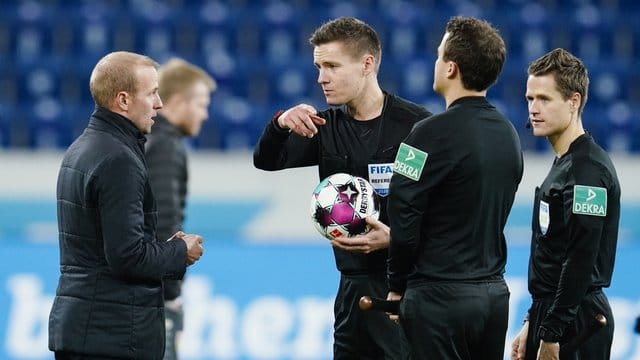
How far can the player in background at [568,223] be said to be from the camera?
3.99 meters

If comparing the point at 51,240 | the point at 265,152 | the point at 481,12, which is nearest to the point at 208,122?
the point at 481,12

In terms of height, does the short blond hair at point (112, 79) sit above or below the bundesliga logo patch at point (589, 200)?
above

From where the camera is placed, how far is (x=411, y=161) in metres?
3.78

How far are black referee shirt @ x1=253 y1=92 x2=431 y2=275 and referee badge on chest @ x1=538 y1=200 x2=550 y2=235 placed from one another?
61cm

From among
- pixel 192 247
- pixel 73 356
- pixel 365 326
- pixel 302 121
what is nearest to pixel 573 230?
pixel 365 326

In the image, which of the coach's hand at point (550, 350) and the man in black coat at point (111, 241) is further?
the coach's hand at point (550, 350)

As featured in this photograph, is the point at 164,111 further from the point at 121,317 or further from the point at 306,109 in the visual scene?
the point at 121,317

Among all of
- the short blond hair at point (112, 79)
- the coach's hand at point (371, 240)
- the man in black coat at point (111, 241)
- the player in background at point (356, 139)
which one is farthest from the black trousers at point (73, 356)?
the player in background at point (356, 139)

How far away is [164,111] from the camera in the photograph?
577 centimetres

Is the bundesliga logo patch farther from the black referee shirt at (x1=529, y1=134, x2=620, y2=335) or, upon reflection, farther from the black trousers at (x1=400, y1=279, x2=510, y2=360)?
the black trousers at (x1=400, y1=279, x2=510, y2=360)

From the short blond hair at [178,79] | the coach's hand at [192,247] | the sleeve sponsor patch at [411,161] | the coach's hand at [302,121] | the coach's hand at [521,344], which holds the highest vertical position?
the short blond hair at [178,79]

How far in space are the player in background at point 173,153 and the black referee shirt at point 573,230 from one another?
1957 mm

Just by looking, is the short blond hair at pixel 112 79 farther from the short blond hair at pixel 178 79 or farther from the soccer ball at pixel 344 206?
the short blond hair at pixel 178 79

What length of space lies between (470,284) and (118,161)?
4.10ft
